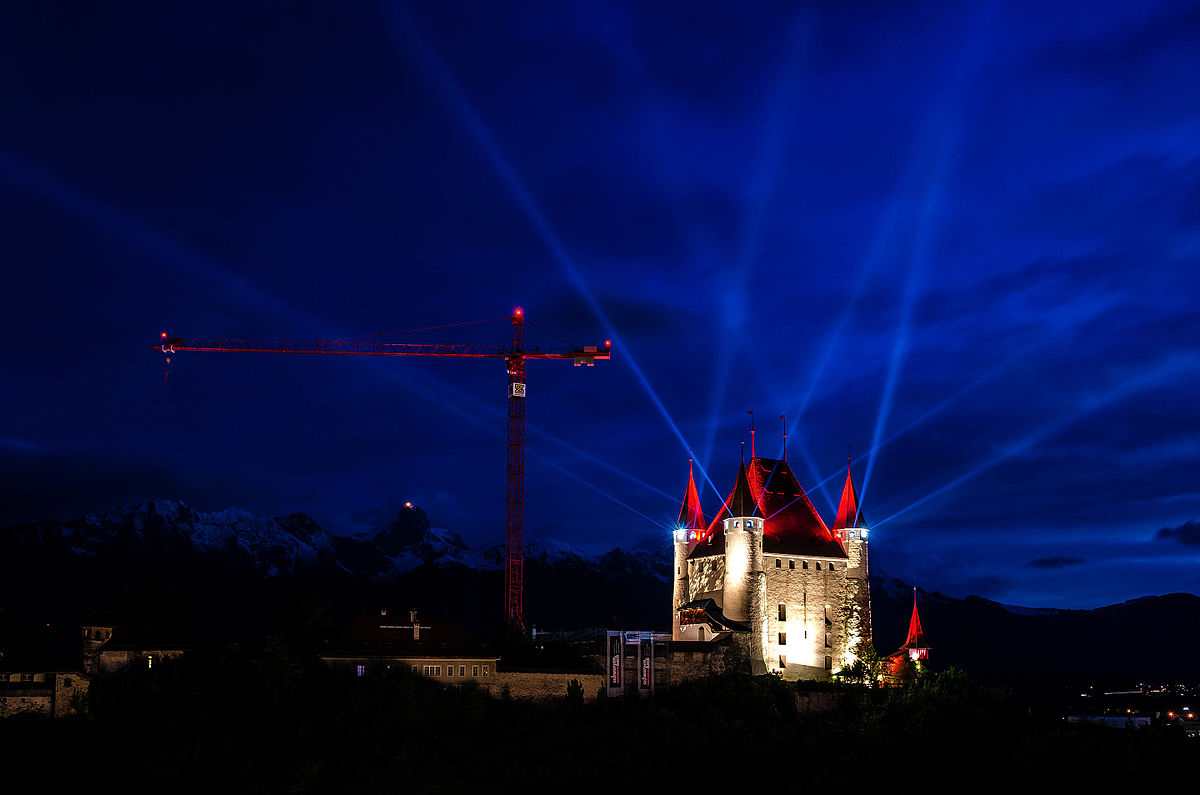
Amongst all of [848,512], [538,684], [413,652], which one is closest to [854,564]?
[848,512]

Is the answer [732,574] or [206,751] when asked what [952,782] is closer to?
[732,574]

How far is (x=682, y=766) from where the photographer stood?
63.2 metres

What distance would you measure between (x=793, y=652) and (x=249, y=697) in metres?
39.1

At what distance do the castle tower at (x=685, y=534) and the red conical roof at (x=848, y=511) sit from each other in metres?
11.4

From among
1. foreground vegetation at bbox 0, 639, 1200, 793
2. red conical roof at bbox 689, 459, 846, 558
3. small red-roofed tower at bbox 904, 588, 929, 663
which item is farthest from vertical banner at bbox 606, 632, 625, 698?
small red-roofed tower at bbox 904, 588, 929, 663

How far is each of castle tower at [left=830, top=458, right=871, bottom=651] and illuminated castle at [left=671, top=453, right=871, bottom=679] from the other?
0.08 meters

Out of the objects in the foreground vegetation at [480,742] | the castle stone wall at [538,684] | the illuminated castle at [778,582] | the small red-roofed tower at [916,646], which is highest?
the illuminated castle at [778,582]

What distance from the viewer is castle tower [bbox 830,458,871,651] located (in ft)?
283

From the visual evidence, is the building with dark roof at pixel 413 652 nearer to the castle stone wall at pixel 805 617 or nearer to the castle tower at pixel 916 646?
the castle stone wall at pixel 805 617

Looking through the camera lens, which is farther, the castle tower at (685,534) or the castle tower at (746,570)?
the castle tower at (685,534)

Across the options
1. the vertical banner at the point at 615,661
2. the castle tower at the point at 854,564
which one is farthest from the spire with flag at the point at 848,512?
the vertical banner at the point at 615,661

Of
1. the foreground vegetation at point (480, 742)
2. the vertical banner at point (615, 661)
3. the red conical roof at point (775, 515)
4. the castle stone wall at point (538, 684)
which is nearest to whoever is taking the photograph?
the foreground vegetation at point (480, 742)

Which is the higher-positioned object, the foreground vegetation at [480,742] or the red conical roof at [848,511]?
the red conical roof at [848,511]

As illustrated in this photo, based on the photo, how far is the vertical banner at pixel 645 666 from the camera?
249 feet
